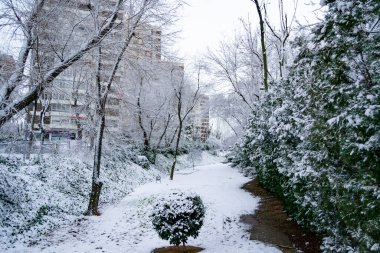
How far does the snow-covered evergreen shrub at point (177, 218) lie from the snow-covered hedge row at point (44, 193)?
428 centimetres

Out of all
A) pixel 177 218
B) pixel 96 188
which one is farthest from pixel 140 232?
pixel 96 188

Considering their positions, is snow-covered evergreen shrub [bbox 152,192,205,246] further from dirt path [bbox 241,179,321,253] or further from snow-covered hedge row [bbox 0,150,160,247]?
snow-covered hedge row [bbox 0,150,160,247]

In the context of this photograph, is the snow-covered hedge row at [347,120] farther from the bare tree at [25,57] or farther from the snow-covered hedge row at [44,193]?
the snow-covered hedge row at [44,193]

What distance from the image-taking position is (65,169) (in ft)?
47.8

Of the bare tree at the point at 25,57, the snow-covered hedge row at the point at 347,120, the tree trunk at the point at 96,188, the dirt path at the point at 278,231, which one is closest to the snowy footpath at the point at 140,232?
the dirt path at the point at 278,231

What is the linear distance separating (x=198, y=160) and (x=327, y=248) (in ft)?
112

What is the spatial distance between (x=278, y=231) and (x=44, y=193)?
8.99 m

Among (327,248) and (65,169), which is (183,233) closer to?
(327,248)

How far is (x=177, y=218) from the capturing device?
22.2 ft

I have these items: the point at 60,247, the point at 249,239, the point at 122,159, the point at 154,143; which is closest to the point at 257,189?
the point at 249,239

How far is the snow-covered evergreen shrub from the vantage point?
22.0ft

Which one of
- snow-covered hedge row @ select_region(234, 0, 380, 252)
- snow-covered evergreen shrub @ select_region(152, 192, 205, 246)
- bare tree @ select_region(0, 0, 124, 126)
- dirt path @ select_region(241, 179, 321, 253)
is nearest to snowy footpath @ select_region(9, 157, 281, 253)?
dirt path @ select_region(241, 179, 321, 253)

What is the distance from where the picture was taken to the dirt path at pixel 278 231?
6750 millimetres

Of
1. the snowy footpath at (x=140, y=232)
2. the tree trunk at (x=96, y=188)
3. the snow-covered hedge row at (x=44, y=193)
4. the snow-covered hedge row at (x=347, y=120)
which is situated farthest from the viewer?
the tree trunk at (x=96, y=188)
